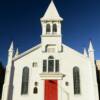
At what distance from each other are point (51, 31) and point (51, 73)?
7.88m

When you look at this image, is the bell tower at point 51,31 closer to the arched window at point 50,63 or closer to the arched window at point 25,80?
the arched window at point 50,63

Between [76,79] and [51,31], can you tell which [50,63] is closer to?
[76,79]

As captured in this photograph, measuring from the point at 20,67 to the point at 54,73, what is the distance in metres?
5.66

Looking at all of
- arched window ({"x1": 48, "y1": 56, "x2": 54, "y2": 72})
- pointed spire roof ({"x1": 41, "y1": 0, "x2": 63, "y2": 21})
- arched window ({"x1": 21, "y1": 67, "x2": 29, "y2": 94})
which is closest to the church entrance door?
arched window ({"x1": 48, "y1": 56, "x2": 54, "y2": 72})

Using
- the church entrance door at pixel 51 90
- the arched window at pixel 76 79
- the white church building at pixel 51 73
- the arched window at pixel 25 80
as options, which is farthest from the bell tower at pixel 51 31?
the church entrance door at pixel 51 90

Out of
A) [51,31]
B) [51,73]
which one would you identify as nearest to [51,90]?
[51,73]

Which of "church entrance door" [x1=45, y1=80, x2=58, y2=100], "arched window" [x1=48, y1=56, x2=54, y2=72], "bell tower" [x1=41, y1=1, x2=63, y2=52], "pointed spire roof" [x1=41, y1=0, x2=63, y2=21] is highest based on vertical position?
"pointed spire roof" [x1=41, y1=0, x2=63, y2=21]

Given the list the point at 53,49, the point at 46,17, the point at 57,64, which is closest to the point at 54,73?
the point at 57,64

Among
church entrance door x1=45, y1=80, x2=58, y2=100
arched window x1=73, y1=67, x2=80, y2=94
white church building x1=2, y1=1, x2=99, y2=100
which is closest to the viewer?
church entrance door x1=45, y1=80, x2=58, y2=100

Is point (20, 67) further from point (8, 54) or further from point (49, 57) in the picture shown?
point (49, 57)

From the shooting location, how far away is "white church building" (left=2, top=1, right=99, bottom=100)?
28.8 m

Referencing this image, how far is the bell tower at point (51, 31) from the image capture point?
3209cm

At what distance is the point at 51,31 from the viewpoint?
33.4 metres

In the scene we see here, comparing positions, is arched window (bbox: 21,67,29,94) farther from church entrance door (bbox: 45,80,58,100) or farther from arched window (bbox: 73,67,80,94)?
arched window (bbox: 73,67,80,94)
